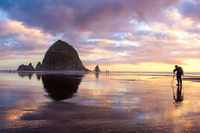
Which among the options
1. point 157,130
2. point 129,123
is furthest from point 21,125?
point 157,130

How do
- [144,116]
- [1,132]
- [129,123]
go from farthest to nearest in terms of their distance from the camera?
[144,116], [129,123], [1,132]

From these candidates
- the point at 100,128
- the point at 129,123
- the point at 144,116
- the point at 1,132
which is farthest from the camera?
the point at 144,116

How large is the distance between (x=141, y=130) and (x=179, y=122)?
5.22 ft

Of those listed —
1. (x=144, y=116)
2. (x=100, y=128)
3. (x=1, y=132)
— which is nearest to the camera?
(x=1, y=132)

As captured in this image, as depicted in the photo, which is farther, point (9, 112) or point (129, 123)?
point (9, 112)

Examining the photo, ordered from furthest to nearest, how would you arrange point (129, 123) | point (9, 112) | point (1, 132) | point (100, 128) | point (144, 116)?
point (9, 112)
point (144, 116)
point (129, 123)
point (100, 128)
point (1, 132)

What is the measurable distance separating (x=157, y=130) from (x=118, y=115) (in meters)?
1.81

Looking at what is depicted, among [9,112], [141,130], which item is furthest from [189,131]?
[9,112]

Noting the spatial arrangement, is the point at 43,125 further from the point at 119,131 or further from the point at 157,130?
the point at 157,130

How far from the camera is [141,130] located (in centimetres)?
469

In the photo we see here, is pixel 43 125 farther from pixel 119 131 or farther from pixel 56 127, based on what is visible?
pixel 119 131

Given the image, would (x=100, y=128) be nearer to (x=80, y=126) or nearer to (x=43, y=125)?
(x=80, y=126)

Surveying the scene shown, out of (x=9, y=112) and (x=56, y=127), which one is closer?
(x=56, y=127)

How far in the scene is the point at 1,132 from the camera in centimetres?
443
